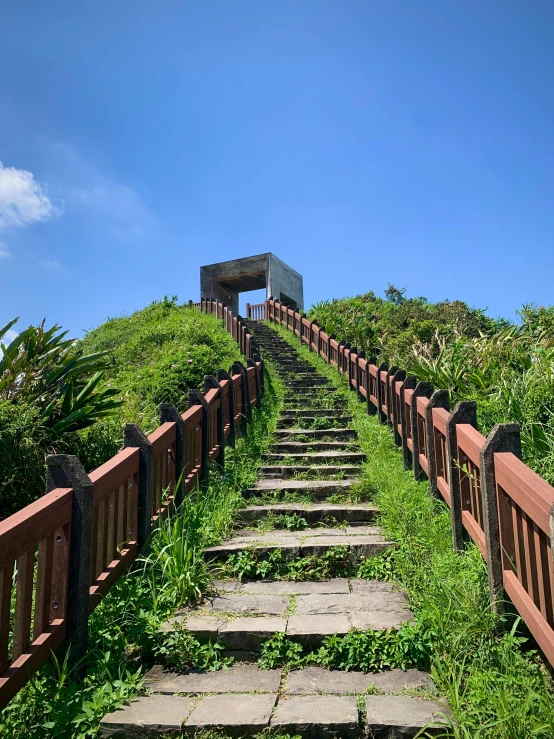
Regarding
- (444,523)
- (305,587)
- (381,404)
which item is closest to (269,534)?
(305,587)

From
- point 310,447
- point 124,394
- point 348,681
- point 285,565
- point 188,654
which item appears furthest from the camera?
point 124,394

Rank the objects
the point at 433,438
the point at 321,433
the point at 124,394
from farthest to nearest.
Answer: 1. the point at 124,394
2. the point at 321,433
3. the point at 433,438

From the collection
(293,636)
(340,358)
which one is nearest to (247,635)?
(293,636)

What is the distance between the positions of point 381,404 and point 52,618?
6.61 meters

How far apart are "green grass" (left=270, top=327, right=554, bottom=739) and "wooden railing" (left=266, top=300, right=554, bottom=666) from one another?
0.52 feet

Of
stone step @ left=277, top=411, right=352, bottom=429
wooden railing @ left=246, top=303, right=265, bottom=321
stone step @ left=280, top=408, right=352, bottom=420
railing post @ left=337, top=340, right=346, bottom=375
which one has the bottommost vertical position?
stone step @ left=277, top=411, right=352, bottom=429

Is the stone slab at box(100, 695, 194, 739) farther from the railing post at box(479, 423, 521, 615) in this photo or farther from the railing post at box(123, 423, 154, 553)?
the railing post at box(479, 423, 521, 615)

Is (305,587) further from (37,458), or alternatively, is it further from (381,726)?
(37,458)

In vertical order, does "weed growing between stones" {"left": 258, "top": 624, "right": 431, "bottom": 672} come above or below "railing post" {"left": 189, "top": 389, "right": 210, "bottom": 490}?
below

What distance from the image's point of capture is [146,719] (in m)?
2.89

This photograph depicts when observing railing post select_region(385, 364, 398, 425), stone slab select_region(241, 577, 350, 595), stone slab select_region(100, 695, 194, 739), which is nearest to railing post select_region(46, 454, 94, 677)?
stone slab select_region(100, 695, 194, 739)

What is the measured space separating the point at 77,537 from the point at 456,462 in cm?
276

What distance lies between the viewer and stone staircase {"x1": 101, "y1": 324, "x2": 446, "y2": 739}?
2834 millimetres

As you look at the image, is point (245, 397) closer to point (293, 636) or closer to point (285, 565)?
point (285, 565)
